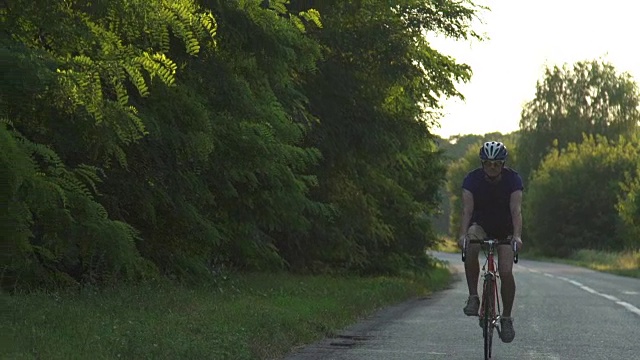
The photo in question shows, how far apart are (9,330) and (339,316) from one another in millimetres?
7449

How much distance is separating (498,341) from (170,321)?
4047 millimetres

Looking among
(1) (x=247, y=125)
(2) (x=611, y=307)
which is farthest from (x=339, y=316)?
(2) (x=611, y=307)

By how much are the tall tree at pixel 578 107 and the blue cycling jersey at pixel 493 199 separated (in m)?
80.0

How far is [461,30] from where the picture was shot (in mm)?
22969

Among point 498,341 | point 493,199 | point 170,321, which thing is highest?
point 493,199

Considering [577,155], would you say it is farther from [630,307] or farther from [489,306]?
[489,306]

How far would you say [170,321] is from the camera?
35.8 ft

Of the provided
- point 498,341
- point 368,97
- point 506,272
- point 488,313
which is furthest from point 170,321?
point 368,97

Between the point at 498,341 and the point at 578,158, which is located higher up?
the point at 578,158

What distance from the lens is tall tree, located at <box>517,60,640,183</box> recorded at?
289 feet

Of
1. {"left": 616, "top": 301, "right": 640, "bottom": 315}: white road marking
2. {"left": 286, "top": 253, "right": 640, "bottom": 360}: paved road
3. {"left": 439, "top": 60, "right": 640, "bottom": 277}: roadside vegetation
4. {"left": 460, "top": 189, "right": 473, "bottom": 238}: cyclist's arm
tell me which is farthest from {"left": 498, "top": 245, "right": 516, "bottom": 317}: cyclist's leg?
{"left": 439, "top": 60, "right": 640, "bottom": 277}: roadside vegetation

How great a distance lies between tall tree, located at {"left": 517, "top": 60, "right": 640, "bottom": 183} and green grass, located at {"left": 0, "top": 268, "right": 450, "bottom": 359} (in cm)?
7420

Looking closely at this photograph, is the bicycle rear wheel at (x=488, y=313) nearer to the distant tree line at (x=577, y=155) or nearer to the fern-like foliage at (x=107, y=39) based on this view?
the fern-like foliage at (x=107, y=39)

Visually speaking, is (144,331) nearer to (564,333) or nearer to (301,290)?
(564,333)
